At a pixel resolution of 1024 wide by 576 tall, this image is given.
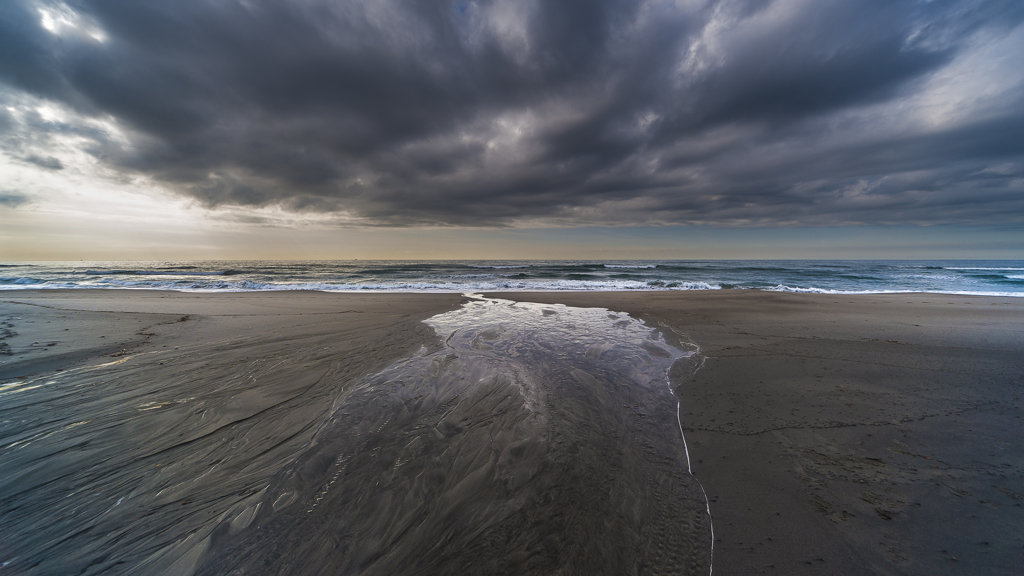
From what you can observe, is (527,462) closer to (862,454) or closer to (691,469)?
(691,469)

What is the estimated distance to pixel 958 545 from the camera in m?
2.15

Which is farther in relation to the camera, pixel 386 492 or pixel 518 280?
pixel 518 280

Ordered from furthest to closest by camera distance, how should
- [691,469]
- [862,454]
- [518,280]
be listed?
[518,280]
[862,454]
[691,469]

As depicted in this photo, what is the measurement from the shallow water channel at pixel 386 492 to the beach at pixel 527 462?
0.02 metres

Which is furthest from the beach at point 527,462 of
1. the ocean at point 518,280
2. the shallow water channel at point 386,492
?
the ocean at point 518,280

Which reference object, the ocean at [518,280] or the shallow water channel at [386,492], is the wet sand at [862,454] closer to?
the shallow water channel at [386,492]

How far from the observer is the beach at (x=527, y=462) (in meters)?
2.12

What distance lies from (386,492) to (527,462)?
127cm

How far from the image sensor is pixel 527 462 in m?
3.06

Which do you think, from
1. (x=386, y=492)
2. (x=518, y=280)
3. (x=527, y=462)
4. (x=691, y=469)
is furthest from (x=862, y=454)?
(x=518, y=280)

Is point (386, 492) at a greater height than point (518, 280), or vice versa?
point (518, 280)

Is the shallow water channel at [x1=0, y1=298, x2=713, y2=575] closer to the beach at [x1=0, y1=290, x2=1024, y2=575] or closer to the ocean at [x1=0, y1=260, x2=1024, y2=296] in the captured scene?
the beach at [x1=0, y1=290, x2=1024, y2=575]

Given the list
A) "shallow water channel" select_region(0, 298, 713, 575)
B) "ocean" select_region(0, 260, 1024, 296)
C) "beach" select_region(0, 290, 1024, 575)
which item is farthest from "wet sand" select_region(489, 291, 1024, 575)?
"ocean" select_region(0, 260, 1024, 296)

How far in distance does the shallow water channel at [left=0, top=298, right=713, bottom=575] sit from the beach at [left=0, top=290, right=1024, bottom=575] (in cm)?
2
